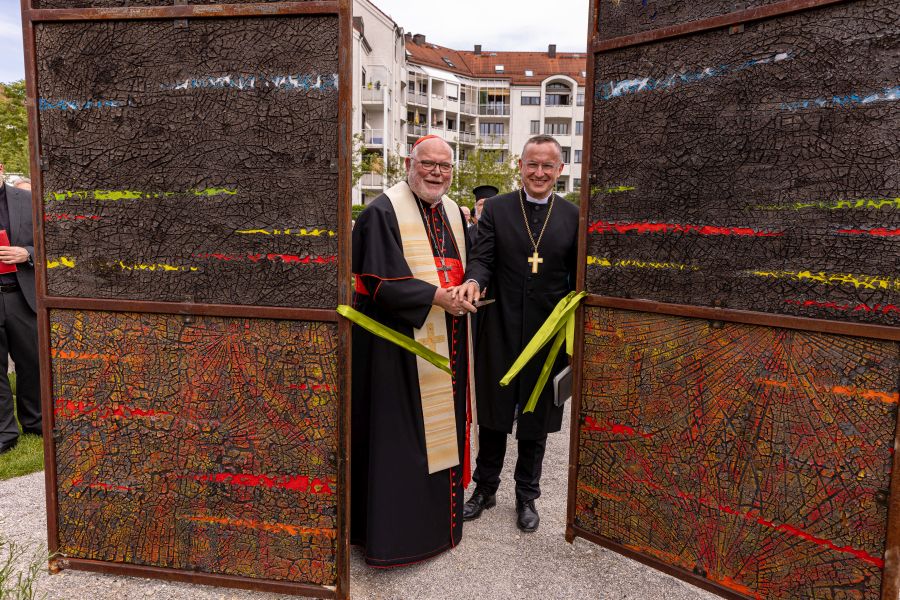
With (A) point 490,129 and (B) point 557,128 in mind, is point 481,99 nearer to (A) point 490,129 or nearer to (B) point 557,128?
(A) point 490,129

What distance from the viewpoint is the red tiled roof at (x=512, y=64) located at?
4171 centimetres

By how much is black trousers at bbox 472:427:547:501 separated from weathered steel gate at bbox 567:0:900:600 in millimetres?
458

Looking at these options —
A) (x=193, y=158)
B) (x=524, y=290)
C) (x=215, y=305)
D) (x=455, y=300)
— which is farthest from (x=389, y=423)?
(x=193, y=158)

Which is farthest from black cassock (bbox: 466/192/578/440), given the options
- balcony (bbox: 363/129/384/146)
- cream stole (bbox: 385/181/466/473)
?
Result: balcony (bbox: 363/129/384/146)

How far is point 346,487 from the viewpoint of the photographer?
2.71 metres

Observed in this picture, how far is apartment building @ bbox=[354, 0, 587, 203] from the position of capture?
117 ft

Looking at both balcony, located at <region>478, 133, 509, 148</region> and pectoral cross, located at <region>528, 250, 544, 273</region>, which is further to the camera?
balcony, located at <region>478, 133, 509, 148</region>

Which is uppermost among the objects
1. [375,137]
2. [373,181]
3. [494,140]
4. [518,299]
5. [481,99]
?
[481,99]

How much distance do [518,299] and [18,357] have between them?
12.9 ft

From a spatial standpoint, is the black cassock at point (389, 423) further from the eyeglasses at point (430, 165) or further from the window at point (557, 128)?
the window at point (557, 128)

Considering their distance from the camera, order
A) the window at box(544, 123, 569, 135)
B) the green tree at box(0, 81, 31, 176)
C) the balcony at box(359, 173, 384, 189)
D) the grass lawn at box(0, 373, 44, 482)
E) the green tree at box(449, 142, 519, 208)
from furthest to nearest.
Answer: the window at box(544, 123, 569, 135) → the balcony at box(359, 173, 384, 189) → the green tree at box(449, 142, 519, 208) → the green tree at box(0, 81, 31, 176) → the grass lawn at box(0, 373, 44, 482)

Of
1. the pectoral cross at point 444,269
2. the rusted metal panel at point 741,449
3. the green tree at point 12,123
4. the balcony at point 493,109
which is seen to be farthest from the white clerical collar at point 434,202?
the balcony at point 493,109

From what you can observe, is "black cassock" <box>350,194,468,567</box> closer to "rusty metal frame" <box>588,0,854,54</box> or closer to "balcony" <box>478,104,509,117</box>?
"rusty metal frame" <box>588,0,854,54</box>

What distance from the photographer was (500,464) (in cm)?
375
